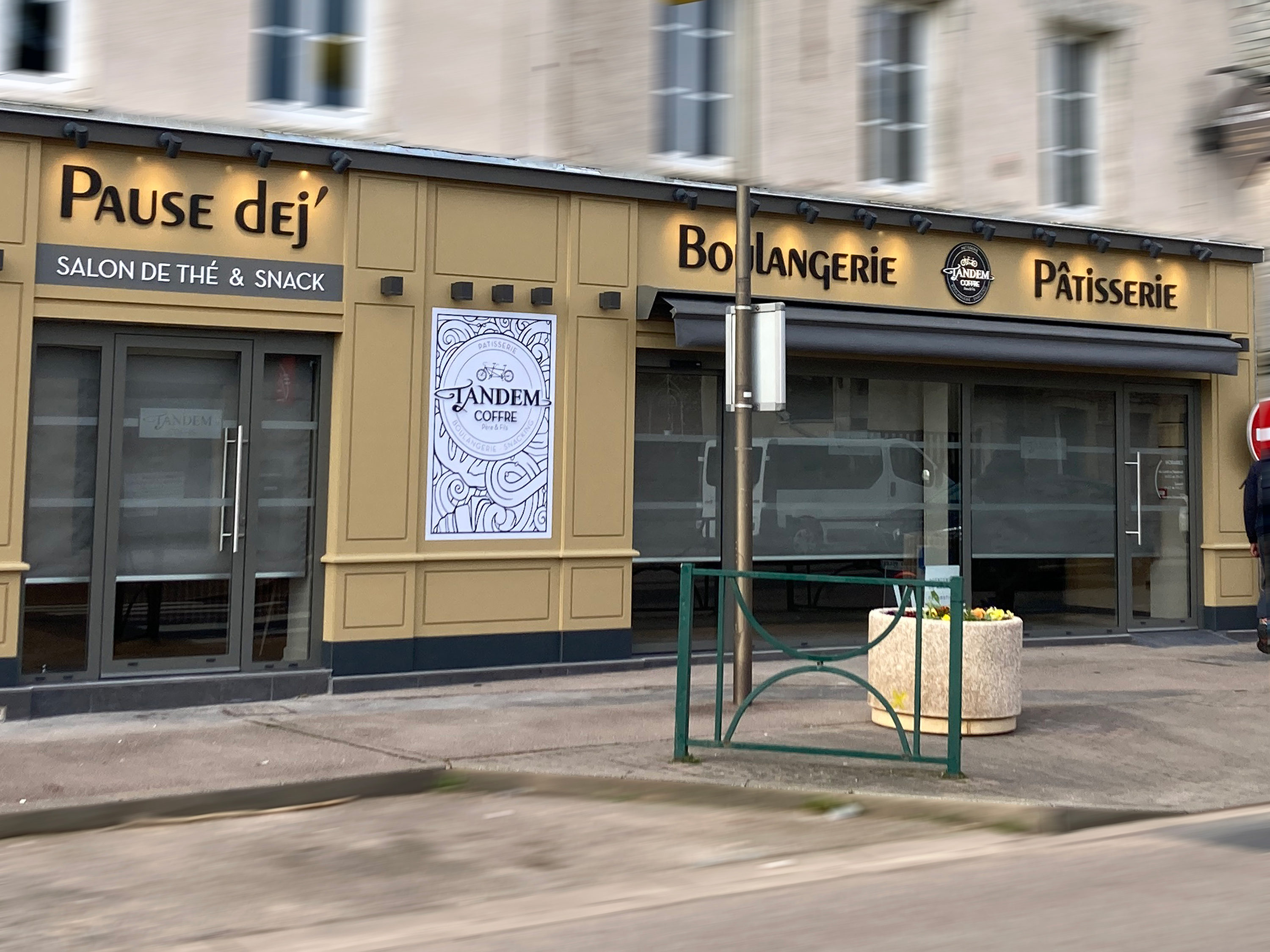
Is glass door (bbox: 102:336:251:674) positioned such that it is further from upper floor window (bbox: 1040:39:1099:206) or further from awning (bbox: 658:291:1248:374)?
upper floor window (bbox: 1040:39:1099:206)

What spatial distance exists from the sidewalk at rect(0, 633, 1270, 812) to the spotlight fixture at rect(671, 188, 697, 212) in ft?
13.7

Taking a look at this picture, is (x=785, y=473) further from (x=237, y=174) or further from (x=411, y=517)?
(x=237, y=174)

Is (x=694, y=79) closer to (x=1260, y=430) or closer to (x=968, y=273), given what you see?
(x=968, y=273)

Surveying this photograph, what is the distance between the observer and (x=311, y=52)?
10.7 metres

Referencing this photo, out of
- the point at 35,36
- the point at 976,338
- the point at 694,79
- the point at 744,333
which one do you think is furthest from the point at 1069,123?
the point at 35,36

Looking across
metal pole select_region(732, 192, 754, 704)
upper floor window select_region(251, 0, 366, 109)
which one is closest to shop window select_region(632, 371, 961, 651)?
metal pole select_region(732, 192, 754, 704)

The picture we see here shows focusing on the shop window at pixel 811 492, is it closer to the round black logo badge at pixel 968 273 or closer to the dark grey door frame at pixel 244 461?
the round black logo badge at pixel 968 273

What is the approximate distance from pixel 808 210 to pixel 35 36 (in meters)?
6.60

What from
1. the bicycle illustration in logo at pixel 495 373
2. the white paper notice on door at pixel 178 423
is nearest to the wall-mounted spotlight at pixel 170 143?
the white paper notice on door at pixel 178 423

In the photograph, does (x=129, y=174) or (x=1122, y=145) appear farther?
(x=1122, y=145)

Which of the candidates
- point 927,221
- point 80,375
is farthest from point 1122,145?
point 80,375

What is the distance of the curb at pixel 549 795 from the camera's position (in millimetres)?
6488

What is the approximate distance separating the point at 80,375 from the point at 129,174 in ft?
5.00

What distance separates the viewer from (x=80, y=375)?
9711mm
